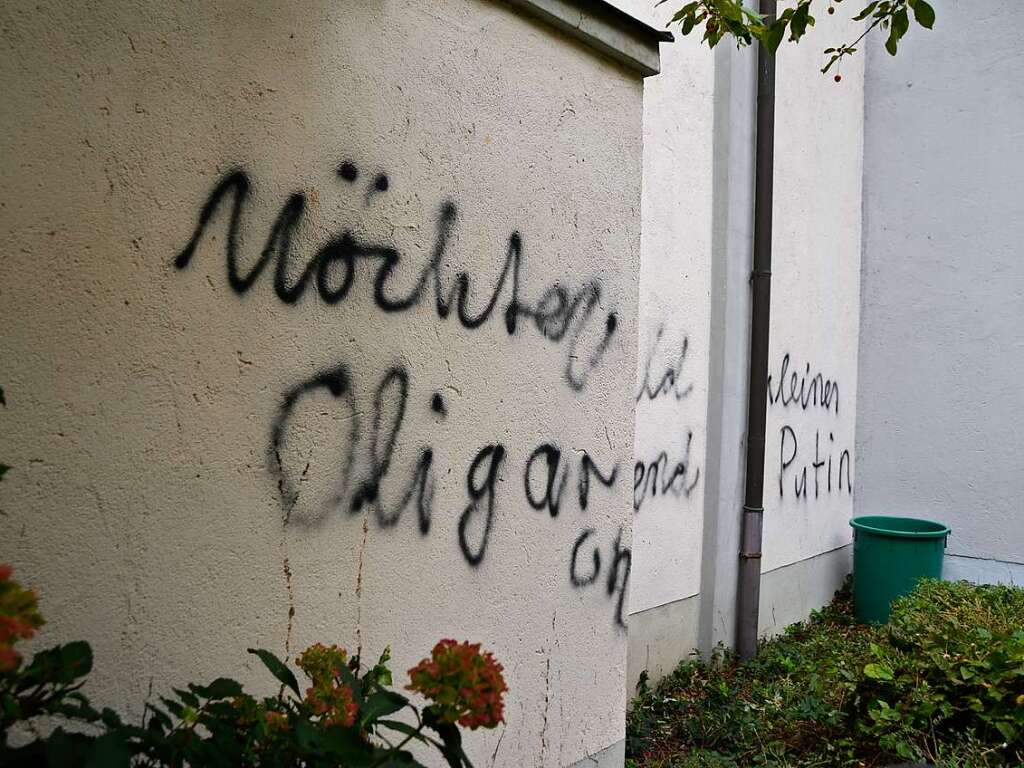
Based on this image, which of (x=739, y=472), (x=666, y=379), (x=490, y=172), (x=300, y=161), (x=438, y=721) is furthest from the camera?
(x=739, y=472)

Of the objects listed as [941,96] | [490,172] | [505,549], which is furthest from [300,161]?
[941,96]

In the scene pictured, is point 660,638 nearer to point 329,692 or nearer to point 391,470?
point 391,470

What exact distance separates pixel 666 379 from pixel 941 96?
421 cm

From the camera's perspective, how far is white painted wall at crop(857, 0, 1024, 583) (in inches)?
265

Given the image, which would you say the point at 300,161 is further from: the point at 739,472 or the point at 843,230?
the point at 843,230

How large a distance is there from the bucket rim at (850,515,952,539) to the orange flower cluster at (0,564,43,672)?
631 centimetres

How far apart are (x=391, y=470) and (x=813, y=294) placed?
16.4 ft

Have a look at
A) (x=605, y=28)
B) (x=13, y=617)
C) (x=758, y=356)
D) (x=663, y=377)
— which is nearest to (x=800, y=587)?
(x=758, y=356)

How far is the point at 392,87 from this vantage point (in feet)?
7.64

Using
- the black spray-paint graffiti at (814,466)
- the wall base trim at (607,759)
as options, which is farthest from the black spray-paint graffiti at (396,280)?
the black spray-paint graffiti at (814,466)

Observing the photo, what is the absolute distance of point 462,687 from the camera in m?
1.27

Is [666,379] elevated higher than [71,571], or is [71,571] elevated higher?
[666,379]

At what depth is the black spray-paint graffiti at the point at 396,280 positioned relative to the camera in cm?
199

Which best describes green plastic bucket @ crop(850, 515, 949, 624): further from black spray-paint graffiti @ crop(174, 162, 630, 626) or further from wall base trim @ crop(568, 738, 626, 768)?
black spray-paint graffiti @ crop(174, 162, 630, 626)
